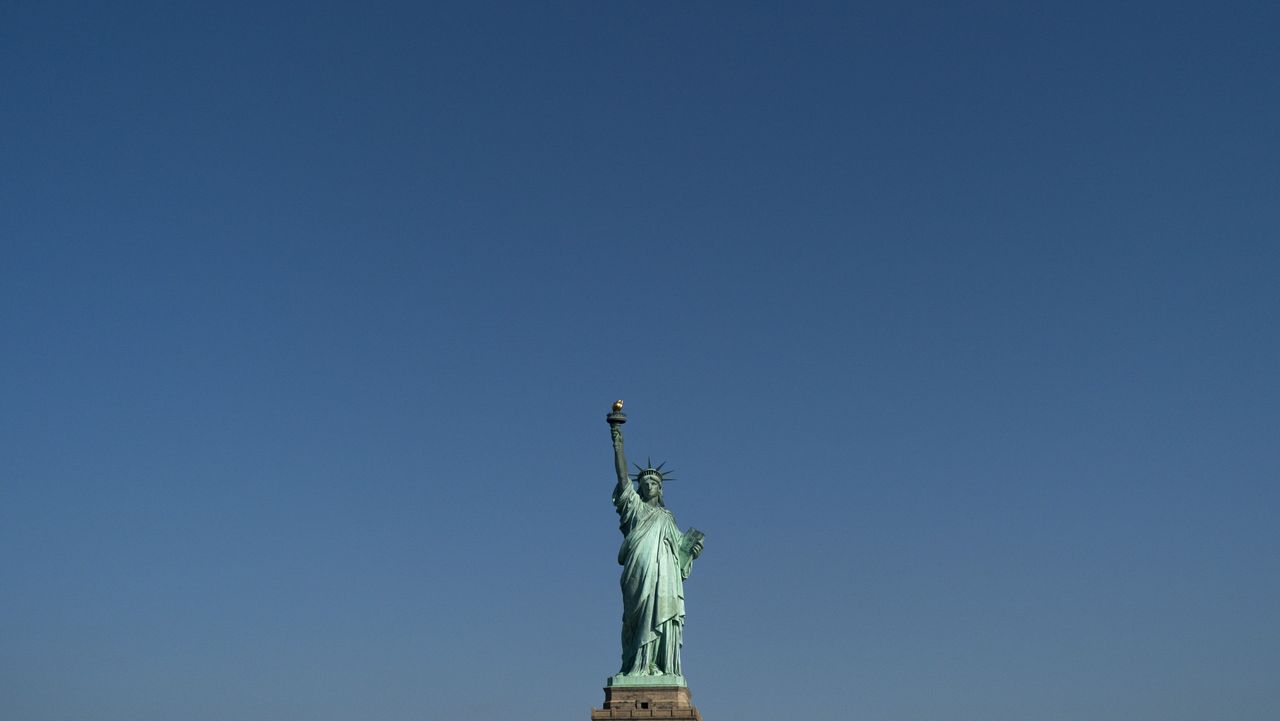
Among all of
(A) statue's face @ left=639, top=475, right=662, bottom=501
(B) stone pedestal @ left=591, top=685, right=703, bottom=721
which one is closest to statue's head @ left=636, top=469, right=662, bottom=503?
(A) statue's face @ left=639, top=475, right=662, bottom=501

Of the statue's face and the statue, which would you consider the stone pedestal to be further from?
the statue's face

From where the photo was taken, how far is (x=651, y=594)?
34.2 metres

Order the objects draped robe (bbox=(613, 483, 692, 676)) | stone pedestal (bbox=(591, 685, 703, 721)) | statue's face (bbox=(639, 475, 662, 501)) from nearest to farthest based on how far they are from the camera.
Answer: stone pedestal (bbox=(591, 685, 703, 721)) < draped robe (bbox=(613, 483, 692, 676)) < statue's face (bbox=(639, 475, 662, 501))

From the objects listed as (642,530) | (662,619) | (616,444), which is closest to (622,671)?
(662,619)

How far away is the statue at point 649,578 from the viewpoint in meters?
33.8

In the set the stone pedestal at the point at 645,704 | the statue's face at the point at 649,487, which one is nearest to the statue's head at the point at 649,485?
the statue's face at the point at 649,487

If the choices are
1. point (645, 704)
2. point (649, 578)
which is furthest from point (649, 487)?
point (645, 704)

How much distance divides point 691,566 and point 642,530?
2.06m

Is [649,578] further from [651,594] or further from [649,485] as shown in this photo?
[649,485]

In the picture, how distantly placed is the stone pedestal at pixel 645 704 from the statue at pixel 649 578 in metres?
0.29

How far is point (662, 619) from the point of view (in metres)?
34.0

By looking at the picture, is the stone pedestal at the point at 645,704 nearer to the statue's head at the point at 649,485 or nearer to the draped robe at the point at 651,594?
the draped robe at the point at 651,594

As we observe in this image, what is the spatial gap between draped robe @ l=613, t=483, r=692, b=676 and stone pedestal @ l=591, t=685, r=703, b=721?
623 millimetres

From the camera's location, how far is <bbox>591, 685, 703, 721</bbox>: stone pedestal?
32438 millimetres
